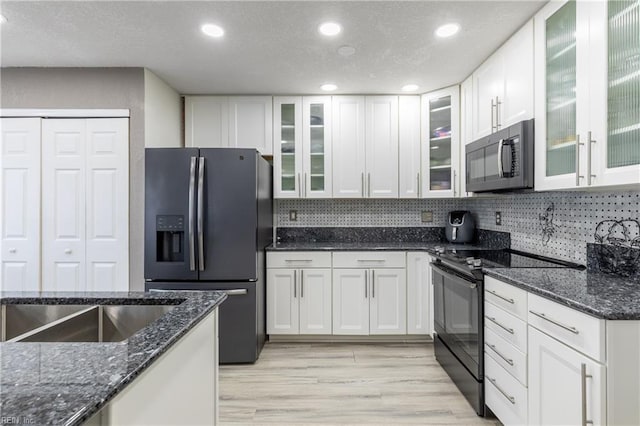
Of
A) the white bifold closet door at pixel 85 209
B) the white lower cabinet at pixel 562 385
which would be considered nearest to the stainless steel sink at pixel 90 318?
the white bifold closet door at pixel 85 209

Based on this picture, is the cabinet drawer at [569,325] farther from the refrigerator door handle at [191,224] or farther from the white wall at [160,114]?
the white wall at [160,114]

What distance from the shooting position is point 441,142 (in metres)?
3.33

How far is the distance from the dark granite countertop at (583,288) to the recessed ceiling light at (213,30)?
7.34 ft

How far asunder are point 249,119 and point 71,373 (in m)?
3.04

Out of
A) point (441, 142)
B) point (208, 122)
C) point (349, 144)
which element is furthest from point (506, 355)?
point (208, 122)

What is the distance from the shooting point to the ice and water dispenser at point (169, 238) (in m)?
2.74

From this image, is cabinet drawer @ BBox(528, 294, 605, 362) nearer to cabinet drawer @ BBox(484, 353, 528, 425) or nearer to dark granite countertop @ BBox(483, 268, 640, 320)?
dark granite countertop @ BBox(483, 268, 640, 320)

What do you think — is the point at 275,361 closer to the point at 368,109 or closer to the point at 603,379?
the point at 603,379

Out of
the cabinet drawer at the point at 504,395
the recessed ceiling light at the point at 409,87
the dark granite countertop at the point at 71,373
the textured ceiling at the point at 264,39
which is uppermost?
the recessed ceiling light at the point at 409,87

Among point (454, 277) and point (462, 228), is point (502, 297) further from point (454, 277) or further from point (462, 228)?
point (462, 228)

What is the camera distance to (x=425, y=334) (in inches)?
128

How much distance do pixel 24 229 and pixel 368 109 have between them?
322 centimetres

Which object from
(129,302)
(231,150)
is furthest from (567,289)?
(231,150)

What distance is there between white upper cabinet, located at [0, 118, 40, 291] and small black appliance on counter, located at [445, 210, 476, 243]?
3712 millimetres
